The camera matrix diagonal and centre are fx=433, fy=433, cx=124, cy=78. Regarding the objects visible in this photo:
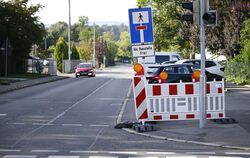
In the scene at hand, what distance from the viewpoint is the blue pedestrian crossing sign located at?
10.5 m

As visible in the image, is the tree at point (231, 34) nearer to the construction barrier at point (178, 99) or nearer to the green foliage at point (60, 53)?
the green foliage at point (60, 53)

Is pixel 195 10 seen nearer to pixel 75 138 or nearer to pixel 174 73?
pixel 75 138

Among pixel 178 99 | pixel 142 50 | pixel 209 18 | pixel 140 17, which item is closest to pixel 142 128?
pixel 178 99

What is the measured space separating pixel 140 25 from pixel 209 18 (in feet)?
5.47

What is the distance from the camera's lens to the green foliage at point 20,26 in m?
39.6

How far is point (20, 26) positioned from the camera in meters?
40.2

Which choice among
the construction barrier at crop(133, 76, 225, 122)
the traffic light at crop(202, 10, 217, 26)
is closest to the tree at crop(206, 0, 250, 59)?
the construction barrier at crop(133, 76, 225, 122)

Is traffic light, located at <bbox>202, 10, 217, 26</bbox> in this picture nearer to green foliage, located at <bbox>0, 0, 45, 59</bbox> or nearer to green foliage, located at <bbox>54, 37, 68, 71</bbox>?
green foliage, located at <bbox>0, 0, 45, 59</bbox>

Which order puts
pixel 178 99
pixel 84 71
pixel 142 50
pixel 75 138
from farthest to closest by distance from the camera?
pixel 84 71, pixel 178 99, pixel 142 50, pixel 75 138

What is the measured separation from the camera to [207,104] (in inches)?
439

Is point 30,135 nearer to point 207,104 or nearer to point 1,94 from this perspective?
point 207,104

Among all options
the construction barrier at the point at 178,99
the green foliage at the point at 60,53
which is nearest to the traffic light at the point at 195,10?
the construction barrier at the point at 178,99

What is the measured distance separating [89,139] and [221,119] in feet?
13.0

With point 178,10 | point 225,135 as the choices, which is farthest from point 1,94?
point 178,10
